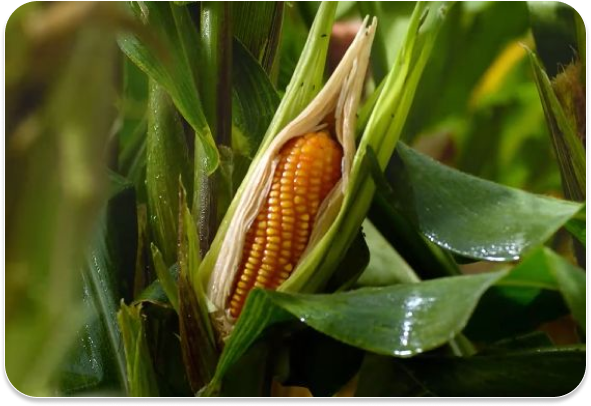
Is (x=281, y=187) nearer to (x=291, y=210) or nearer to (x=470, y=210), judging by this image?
(x=291, y=210)

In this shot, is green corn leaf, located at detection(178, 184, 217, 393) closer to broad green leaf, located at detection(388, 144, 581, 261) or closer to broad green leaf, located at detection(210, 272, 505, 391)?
broad green leaf, located at detection(210, 272, 505, 391)

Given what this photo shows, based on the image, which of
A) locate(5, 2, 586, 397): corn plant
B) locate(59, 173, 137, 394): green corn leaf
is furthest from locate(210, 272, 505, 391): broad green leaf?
locate(59, 173, 137, 394): green corn leaf

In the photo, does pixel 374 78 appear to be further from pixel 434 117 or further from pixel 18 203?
pixel 18 203

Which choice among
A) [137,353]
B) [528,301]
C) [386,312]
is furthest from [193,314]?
[528,301]

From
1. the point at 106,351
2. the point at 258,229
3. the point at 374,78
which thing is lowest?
the point at 106,351

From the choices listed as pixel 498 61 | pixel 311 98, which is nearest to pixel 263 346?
pixel 311 98

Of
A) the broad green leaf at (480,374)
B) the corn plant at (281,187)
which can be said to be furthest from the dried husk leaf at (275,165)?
the broad green leaf at (480,374)
